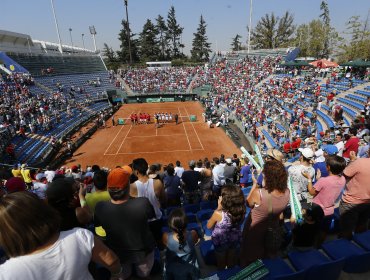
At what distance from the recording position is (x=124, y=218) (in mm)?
2875

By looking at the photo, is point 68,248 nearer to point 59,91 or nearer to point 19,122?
point 19,122

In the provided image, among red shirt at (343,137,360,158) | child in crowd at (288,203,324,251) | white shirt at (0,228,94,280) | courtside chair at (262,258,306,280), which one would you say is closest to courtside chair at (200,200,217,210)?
child in crowd at (288,203,324,251)

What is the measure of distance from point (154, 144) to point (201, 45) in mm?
70136

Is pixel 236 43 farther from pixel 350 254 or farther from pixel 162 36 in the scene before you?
pixel 350 254

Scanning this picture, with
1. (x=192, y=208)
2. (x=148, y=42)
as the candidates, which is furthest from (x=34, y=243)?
(x=148, y=42)

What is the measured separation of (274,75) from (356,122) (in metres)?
26.5

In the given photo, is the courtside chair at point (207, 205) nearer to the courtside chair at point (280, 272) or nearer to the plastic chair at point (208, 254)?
the plastic chair at point (208, 254)

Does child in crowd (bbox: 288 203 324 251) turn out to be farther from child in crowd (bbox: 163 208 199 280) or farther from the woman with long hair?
child in crowd (bbox: 163 208 199 280)

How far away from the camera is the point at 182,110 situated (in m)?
38.7

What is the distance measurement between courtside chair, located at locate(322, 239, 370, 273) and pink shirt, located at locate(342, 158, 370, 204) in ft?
2.27

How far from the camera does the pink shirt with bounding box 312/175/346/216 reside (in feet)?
12.9

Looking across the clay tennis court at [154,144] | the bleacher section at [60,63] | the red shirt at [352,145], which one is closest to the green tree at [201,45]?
the bleacher section at [60,63]

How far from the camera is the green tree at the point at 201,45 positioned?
278 ft

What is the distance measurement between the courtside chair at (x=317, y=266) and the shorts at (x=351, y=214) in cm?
85
